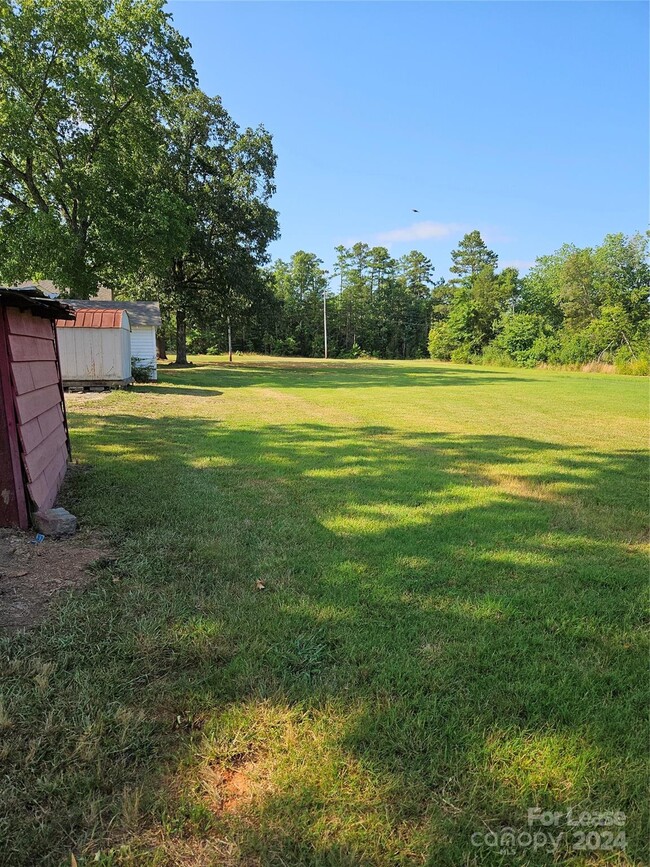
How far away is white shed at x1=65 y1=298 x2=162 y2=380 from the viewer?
57.6ft

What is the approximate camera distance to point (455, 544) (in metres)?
3.59

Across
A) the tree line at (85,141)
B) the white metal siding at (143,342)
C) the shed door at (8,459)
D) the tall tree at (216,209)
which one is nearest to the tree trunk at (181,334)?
the tall tree at (216,209)

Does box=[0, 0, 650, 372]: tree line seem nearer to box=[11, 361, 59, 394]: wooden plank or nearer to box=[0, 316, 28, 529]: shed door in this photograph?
box=[11, 361, 59, 394]: wooden plank

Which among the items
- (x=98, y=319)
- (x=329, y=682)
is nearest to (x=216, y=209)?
(x=98, y=319)

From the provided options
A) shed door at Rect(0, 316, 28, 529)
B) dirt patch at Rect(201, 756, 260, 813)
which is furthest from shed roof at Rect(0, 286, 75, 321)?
dirt patch at Rect(201, 756, 260, 813)

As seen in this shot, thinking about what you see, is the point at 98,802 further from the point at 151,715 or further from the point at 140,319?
the point at 140,319

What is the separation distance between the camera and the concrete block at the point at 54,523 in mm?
3531

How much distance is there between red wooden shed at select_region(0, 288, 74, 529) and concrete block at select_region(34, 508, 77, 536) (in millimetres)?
119

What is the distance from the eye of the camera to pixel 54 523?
3539mm

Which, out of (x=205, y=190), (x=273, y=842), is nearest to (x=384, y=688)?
(x=273, y=842)

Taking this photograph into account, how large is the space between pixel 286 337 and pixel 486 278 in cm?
2539

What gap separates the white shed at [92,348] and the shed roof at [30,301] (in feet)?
29.0

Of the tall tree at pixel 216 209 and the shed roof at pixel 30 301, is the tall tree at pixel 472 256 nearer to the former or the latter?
the tall tree at pixel 216 209

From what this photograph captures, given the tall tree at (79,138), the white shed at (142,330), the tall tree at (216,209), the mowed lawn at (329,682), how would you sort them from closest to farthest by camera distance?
1. the mowed lawn at (329,682)
2. the tall tree at (79,138)
3. the white shed at (142,330)
4. the tall tree at (216,209)
